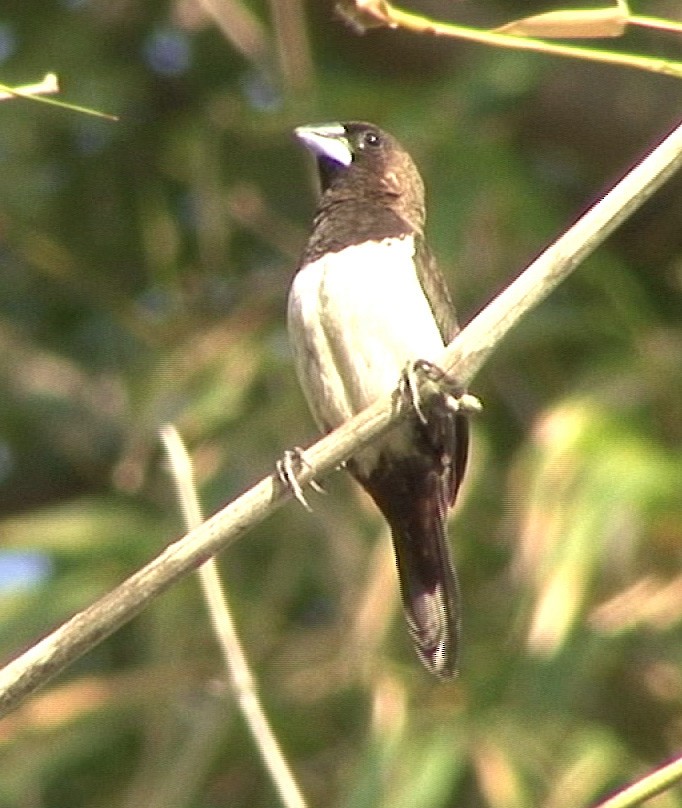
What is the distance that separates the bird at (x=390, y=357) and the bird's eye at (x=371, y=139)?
215mm

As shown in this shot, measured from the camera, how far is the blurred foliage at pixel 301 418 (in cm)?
358

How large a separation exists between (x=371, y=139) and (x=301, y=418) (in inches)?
31.5

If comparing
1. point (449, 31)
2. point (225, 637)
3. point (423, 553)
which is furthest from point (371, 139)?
point (449, 31)

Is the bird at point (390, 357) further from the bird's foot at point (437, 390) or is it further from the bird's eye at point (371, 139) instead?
the bird's foot at point (437, 390)

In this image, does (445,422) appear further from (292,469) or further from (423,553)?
(292,469)

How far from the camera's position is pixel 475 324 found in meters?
1.81

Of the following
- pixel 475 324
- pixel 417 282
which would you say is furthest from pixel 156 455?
pixel 475 324

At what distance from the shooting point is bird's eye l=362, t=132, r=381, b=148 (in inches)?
130

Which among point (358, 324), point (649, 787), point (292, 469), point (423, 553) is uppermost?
point (649, 787)

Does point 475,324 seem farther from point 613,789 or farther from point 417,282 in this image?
point 613,789

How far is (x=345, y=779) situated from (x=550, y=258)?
199 cm

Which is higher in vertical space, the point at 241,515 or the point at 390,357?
the point at 241,515

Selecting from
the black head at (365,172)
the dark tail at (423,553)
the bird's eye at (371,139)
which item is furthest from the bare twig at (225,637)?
the bird's eye at (371,139)

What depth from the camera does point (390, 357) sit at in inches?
116
